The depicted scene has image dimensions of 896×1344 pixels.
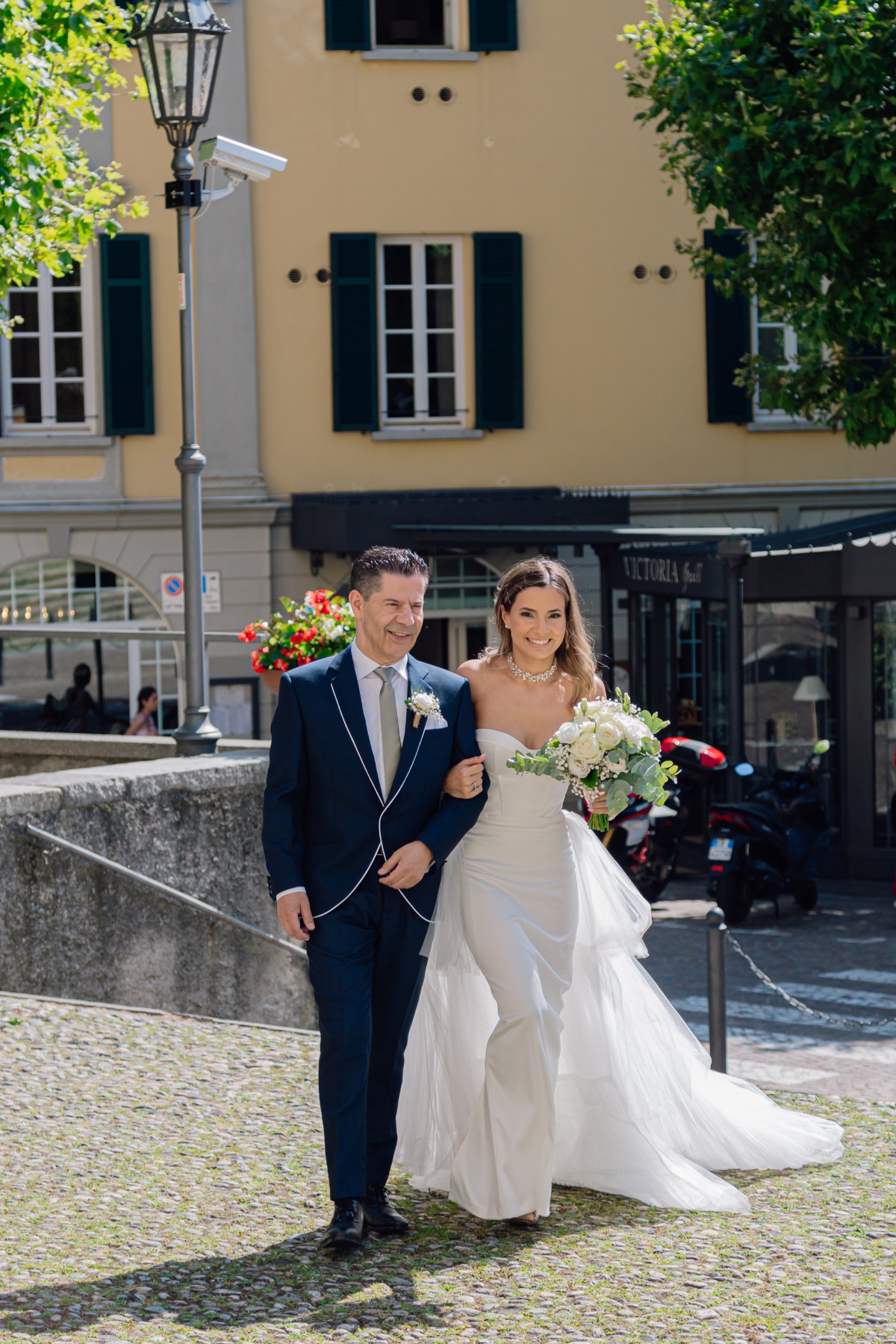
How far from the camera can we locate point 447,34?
20.3 metres

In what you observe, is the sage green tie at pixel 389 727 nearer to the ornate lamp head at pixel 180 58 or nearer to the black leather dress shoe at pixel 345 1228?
the black leather dress shoe at pixel 345 1228

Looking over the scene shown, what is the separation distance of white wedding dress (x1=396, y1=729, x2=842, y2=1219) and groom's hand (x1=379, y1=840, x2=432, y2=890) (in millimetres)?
336

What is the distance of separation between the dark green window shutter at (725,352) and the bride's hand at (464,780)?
16.3m

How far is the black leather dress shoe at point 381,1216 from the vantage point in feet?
16.2

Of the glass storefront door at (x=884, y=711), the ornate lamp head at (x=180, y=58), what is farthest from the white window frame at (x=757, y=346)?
the ornate lamp head at (x=180, y=58)

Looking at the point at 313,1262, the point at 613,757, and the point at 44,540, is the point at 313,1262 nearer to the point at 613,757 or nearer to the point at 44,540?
the point at 613,757

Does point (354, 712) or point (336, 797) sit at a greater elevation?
point (354, 712)

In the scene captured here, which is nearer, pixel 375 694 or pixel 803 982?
pixel 375 694

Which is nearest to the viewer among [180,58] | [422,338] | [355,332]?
[180,58]

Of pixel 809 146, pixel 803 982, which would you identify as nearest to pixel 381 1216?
pixel 803 982

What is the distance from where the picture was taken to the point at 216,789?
899 centimetres

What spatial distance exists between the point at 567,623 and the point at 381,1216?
66.6 inches

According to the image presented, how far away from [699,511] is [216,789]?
12890 millimetres

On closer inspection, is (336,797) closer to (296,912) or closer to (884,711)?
(296,912)
